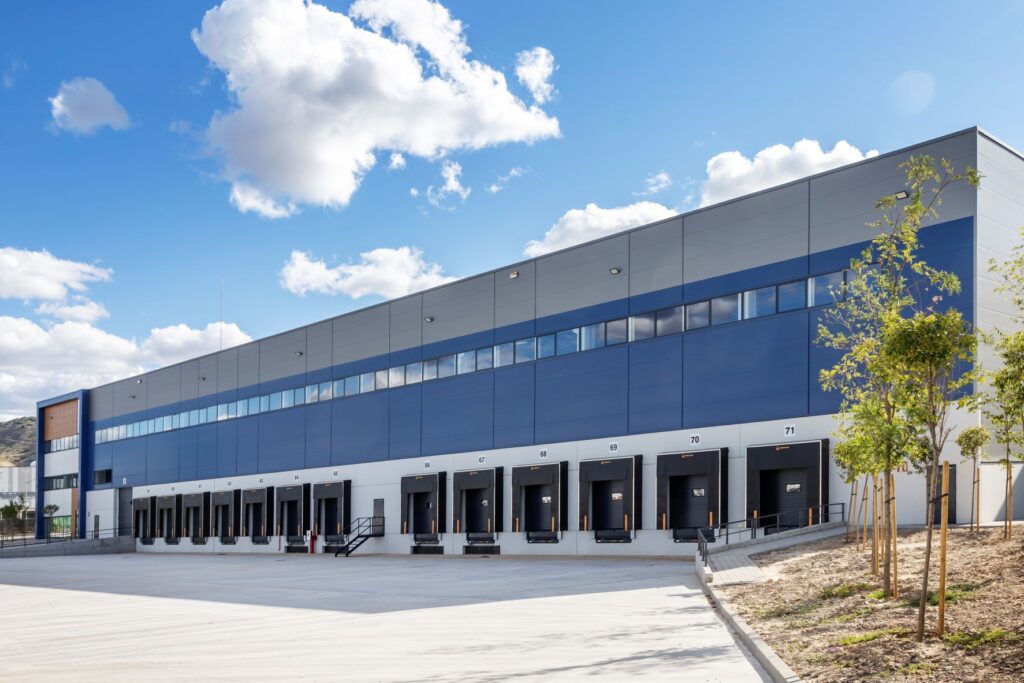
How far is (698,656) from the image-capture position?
12.7 m

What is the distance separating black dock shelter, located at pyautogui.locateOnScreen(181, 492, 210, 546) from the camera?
6525 cm

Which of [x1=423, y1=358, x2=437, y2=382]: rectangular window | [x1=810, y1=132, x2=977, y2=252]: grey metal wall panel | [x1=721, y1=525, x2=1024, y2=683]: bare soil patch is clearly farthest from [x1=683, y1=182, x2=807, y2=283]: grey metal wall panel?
[x1=423, y1=358, x2=437, y2=382]: rectangular window

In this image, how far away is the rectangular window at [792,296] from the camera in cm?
3388

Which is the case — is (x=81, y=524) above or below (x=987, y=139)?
below

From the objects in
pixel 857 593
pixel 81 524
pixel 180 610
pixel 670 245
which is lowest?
pixel 81 524

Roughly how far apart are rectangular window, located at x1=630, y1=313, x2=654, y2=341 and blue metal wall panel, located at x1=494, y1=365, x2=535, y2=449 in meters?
5.86

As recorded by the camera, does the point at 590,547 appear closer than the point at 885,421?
No

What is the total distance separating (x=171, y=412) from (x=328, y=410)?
66.7 ft

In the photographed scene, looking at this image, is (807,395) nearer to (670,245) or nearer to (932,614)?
(670,245)

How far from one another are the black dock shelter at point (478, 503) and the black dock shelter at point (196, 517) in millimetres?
25619

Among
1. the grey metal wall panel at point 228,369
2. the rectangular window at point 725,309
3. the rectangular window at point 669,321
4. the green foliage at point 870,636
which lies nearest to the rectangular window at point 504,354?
the rectangular window at point 669,321

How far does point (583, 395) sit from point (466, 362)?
7.85 metres

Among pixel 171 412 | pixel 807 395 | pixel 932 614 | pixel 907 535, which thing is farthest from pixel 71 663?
pixel 171 412

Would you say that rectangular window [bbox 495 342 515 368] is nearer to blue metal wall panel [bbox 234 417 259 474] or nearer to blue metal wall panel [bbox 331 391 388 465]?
blue metal wall panel [bbox 331 391 388 465]
